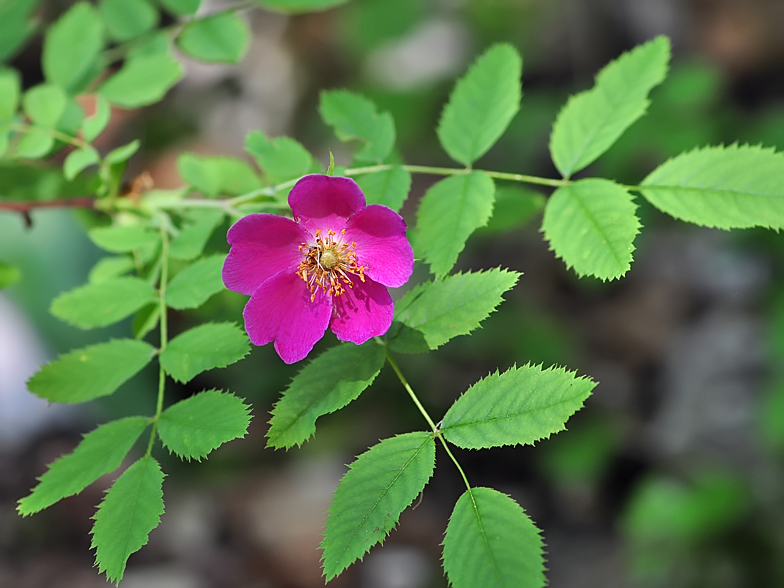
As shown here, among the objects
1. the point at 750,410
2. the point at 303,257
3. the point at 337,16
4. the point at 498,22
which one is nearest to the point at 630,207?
the point at 303,257

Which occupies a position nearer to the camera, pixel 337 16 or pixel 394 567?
pixel 394 567

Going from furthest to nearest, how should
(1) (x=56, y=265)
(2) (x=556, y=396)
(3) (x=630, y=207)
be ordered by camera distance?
(1) (x=56, y=265) → (3) (x=630, y=207) → (2) (x=556, y=396)

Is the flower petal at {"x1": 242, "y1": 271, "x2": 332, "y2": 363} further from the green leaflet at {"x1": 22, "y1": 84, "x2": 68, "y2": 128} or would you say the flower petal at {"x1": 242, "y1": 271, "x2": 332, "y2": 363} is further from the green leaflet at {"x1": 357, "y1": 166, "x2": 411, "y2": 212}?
the green leaflet at {"x1": 22, "y1": 84, "x2": 68, "y2": 128}

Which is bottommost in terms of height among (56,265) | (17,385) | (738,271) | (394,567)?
(394,567)

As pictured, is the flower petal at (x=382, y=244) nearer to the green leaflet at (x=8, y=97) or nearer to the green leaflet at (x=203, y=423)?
the green leaflet at (x=203, y=423)

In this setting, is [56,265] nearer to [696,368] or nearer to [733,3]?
[696,368]

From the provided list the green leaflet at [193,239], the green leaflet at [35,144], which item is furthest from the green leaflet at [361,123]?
the green leaflet at [35,144]

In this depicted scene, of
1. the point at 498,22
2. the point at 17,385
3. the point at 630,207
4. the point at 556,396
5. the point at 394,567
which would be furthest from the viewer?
the point at 498,22

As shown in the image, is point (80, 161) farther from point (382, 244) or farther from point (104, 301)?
point (382, 244)
